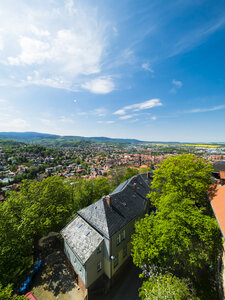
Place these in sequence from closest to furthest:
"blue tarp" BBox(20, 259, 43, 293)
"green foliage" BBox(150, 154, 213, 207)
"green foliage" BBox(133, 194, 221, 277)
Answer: "green foliage" BBox(133, 194, 221, 277) → "blue tarp" BBox(20, 259, 43, 293) → "green foliage" BBox(150, 154, 213, 207)

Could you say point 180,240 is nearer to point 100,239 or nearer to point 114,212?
point 114,212

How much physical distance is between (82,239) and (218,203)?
17.9m

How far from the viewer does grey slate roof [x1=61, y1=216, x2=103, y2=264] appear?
13658mm

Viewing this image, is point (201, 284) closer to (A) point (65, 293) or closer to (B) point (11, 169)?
(A) point (65, 293)

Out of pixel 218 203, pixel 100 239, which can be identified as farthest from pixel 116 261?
pixel 218 203

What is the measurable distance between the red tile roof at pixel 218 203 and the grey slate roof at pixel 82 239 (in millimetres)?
13529

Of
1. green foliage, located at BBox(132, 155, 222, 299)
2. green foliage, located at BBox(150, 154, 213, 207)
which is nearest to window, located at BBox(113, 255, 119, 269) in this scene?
green foliage, located at BBox(132, 155, 222, 299)

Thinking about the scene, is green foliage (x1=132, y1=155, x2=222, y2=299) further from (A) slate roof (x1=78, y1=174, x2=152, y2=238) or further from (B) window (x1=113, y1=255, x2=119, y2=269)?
(B) window (x1=113, y1=255, x2=119, y2=269)

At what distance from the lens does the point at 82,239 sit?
49.0ft

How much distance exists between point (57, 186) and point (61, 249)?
10698 millimetres

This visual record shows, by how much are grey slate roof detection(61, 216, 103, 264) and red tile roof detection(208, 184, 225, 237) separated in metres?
13.5

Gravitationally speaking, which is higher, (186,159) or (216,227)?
(186,159)

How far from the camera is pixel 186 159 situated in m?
18.3

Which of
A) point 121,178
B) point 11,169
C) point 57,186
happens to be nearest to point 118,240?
point 57,186
